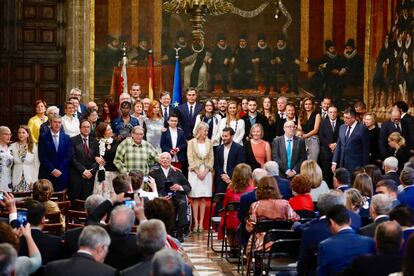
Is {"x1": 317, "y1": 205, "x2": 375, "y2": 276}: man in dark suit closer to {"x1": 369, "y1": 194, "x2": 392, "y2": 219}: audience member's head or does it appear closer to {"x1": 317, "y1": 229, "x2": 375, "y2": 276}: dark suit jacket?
{"x1": 317, "y1": 229, "x2": 375, "y2": 276}: dark suit jacket

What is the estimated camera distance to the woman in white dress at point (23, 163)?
578 inches

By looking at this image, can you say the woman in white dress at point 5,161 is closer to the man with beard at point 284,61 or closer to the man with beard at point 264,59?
the man with beard at point 264,59

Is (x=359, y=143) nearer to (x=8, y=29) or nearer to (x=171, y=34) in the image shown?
(x=171, y=34)

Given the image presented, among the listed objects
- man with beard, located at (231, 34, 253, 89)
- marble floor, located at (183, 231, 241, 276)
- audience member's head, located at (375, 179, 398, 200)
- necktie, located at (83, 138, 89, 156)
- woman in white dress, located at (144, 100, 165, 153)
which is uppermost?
man with beard, located at (231, 34, 253, 89)

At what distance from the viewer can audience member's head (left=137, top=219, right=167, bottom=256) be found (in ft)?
22.2

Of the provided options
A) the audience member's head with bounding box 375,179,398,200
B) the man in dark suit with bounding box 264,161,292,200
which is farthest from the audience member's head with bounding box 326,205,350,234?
the man in dark suit with bounding box 264,161,292,200

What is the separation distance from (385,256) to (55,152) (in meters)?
8.79

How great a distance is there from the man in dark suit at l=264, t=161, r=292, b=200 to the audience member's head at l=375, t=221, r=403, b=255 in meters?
5.52

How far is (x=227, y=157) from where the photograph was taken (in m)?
15.9

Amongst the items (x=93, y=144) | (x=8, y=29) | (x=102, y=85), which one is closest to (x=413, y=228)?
(x=93, y=144)

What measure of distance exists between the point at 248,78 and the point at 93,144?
7263 mm

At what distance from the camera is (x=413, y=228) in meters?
8.02

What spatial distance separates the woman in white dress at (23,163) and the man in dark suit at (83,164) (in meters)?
0.66

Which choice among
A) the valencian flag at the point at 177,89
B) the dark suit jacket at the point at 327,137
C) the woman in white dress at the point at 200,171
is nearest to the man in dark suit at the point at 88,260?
the woman in white dress at the point at 200,171
